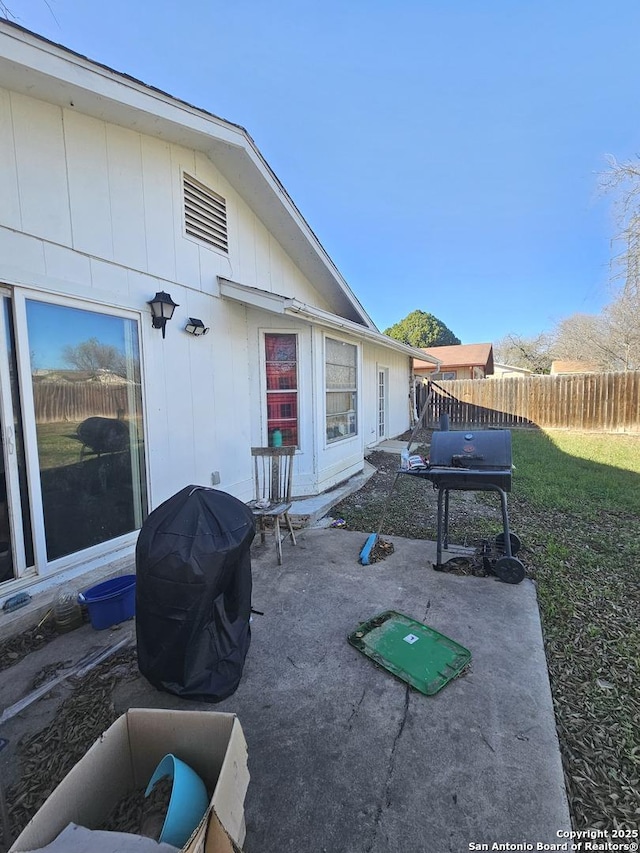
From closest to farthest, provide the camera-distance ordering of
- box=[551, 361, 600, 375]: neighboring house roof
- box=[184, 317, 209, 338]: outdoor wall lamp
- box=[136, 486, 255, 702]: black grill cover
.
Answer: box=[136, 486, 255, 702]: black grill cover, box=[184, 317, 209, 338]: outdoor wall lamp, box=[551, 361, 600, 375]: neighboring house roof

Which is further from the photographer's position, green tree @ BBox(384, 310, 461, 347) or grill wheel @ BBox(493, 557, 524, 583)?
green tree @ BBox(384, 310, 461, 347)

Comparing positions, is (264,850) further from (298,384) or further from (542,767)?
(298,384)

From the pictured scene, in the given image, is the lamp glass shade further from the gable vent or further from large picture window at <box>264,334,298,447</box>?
large picture window at <box>264,334,298,447</box>

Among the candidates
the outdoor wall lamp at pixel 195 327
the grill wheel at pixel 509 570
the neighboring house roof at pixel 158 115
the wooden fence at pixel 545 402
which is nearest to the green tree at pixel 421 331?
the wooden fence at pixel 545 402

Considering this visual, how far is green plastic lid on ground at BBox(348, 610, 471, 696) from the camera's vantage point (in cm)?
226

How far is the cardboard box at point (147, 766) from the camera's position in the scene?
1220mm

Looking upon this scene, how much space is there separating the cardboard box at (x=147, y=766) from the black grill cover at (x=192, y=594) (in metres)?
0.49

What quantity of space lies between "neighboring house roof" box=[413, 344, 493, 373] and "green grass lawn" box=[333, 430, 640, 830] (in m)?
A: 14.4

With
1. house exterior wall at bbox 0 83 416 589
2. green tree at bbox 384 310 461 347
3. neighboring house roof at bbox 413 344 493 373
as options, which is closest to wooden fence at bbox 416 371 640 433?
neighboring house roof at bbox 413 344 493 373

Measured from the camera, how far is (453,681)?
2232mm

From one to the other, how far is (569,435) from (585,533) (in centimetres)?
888

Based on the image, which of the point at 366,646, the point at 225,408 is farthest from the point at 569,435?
the point at 366,646

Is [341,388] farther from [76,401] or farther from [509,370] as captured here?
Result: [509,370]

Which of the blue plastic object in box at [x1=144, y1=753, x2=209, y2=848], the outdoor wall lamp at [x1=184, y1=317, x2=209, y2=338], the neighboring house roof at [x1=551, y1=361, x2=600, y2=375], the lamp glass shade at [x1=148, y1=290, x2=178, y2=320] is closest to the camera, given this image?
the blue plastic object in box at [x1=144, y1=753, x2=209, y2=848]
